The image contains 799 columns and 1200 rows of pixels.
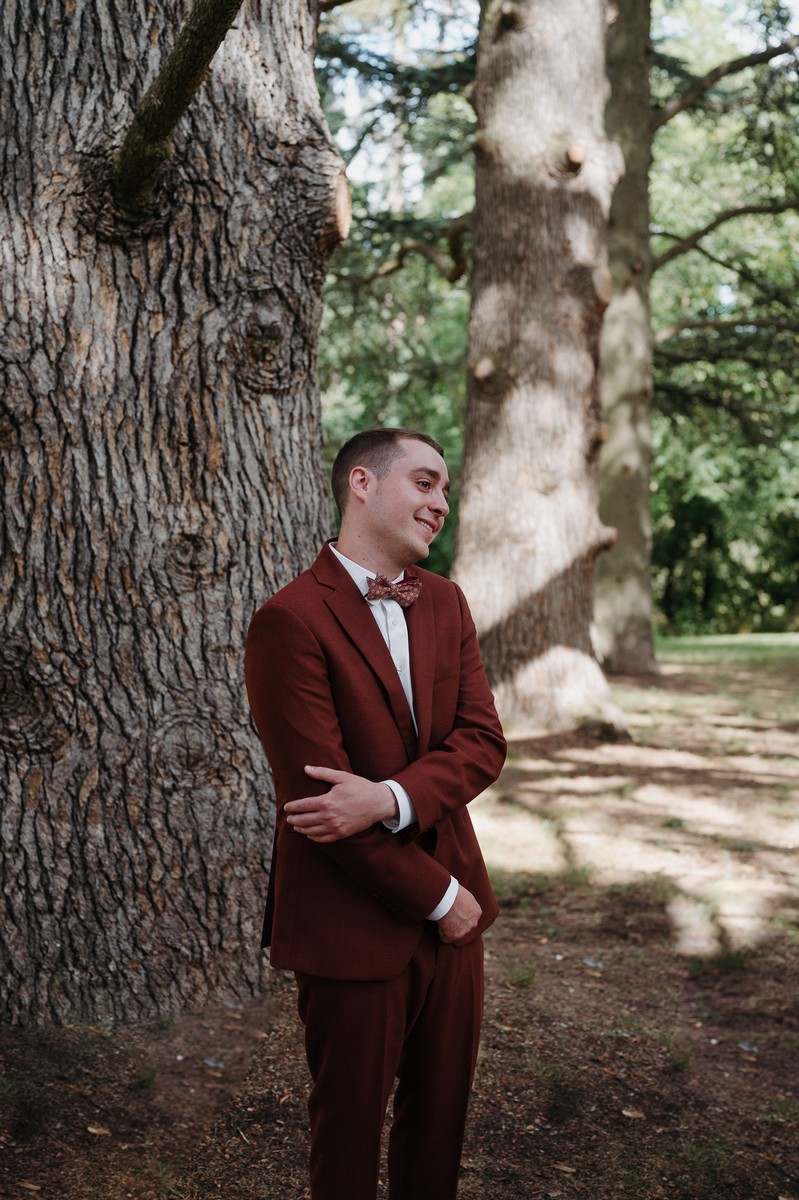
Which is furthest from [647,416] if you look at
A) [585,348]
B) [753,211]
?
[585,348]

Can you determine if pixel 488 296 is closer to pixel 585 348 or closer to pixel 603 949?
pixel 585 348

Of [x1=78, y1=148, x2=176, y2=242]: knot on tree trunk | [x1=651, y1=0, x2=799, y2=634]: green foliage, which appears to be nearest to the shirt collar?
[x1=78, y1=148, x2=176, y2=242]: knot on tree trunk

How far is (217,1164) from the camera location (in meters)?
3.33

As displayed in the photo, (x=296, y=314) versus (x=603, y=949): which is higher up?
(x=296, y=314)

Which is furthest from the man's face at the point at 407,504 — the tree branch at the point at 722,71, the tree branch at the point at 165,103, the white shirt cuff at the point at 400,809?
the tree branch at the point at 722,71

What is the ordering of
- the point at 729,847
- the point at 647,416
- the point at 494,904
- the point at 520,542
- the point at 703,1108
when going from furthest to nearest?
the point at 647,416 → the point at 520,542 → the point at 729,847 → the point at 703,1108 → the point at 494,904

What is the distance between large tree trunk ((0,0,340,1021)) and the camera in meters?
3.78

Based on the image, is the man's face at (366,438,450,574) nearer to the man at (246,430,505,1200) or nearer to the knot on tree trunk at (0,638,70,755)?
the man at (246,430,505,1200)

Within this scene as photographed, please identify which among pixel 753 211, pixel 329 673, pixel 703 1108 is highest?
pixel 753 211

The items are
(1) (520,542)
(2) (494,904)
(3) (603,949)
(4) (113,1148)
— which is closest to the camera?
(2) (494,904)

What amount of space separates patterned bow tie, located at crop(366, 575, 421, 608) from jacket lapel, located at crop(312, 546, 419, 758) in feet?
0.13

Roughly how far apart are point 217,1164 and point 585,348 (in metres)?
7.74

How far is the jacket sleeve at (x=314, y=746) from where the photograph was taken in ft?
7.89

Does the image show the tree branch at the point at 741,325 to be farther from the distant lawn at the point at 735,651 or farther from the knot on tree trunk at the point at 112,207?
the knot on tree trunk at the point at 112,207
